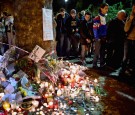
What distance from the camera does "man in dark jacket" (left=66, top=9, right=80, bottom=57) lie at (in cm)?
1093

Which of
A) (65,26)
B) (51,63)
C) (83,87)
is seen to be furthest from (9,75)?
(65,26)

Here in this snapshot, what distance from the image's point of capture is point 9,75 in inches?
262

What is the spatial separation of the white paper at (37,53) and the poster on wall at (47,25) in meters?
0.40

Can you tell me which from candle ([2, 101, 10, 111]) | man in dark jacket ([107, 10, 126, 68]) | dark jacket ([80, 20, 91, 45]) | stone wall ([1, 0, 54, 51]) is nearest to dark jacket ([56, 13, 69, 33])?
dark jacket ([80, 20, 91, 45])

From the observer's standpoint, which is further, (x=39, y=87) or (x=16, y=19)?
(x=16, y=19)

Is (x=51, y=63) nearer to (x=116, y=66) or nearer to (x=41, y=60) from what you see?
(x=41, y=60)

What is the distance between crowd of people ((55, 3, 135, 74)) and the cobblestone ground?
0.52 meters

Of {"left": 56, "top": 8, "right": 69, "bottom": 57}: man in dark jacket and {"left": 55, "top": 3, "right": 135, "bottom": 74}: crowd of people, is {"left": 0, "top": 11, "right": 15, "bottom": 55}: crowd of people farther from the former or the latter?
{"left": 55, "top": 3, "right": 135, "bottom": 74}: crowd of people

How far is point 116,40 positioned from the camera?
9.34 meters

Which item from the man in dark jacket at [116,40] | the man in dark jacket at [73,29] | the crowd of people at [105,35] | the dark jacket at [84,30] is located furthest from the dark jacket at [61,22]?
the man in dark jacket at [116,40]

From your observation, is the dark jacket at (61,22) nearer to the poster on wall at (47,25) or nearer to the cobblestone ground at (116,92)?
the cobblestone ground at (116,92)

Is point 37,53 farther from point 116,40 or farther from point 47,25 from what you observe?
point 116,40

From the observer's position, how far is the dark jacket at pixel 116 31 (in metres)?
9.06

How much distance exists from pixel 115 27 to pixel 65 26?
2.81 m
